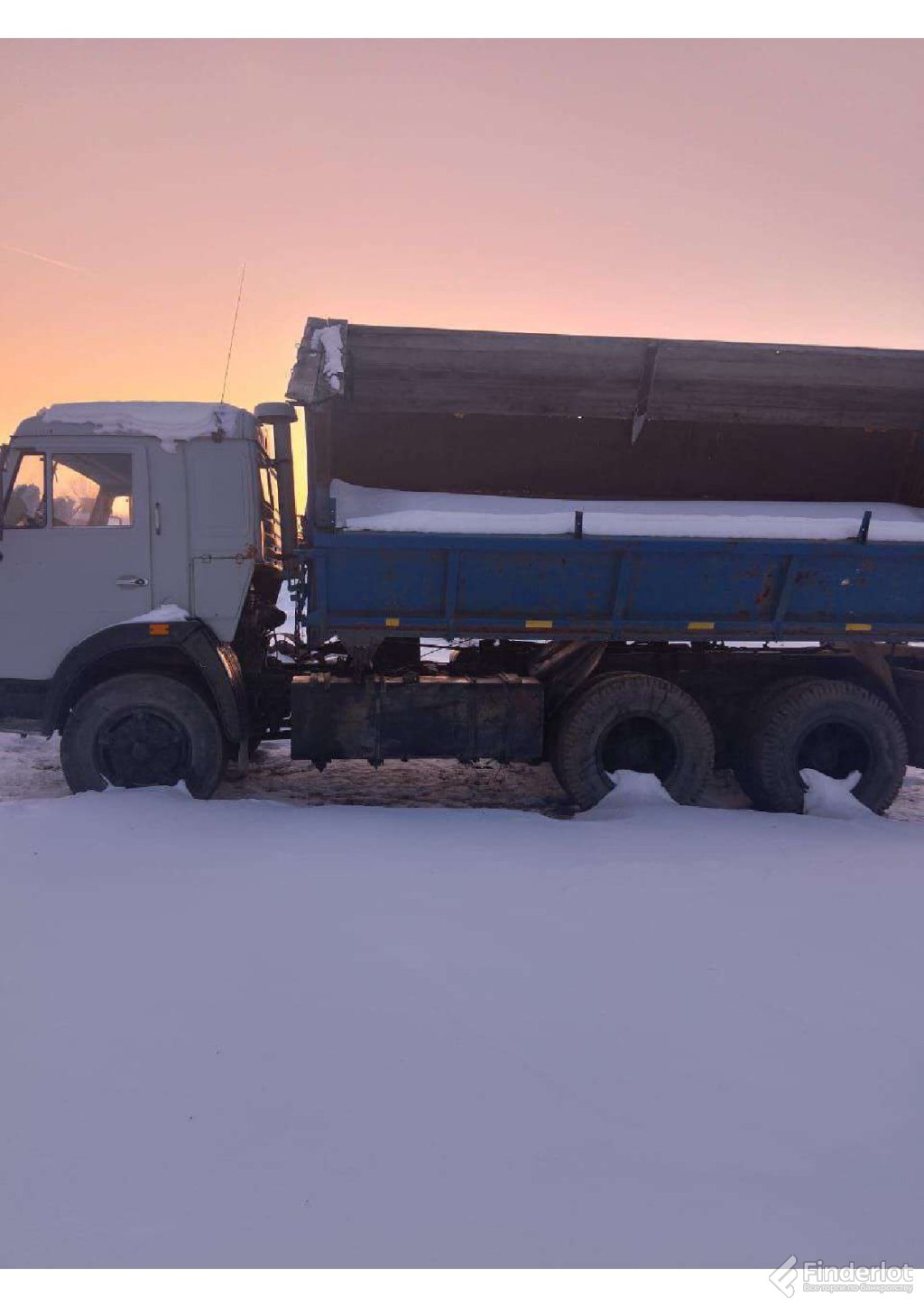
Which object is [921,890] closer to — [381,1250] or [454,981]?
[454,981]

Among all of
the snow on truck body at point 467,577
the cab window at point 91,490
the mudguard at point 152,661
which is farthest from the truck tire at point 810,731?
the cab window at point 91,490

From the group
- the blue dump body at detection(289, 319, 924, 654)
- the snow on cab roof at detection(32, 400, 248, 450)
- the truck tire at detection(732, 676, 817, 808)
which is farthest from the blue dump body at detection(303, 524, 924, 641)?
the snow on cab roof at detection(32, 400, 248, 450)

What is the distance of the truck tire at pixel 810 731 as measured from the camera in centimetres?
607

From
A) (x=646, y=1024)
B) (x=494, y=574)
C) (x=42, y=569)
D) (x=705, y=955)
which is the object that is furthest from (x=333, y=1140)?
(x=42, y=569)

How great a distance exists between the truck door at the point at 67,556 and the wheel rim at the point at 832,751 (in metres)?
5.30

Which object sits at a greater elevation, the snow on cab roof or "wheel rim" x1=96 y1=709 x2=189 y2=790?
the snow on cab roof

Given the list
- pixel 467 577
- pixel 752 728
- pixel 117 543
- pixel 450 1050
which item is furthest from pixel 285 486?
pixel 450 1050

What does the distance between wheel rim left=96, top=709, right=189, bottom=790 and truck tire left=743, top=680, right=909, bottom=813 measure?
14.7ft

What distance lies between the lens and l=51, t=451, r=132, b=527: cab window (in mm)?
5633

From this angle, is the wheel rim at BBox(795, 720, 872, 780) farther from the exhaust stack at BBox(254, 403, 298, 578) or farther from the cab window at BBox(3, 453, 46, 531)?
the cab window at BBox(3, 453, 46, 531)

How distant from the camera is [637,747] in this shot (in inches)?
241

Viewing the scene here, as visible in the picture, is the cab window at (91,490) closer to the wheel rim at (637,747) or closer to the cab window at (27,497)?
the cab window at (27,497)

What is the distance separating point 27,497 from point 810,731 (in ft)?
20.5

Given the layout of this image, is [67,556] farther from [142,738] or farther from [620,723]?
[620,723]
